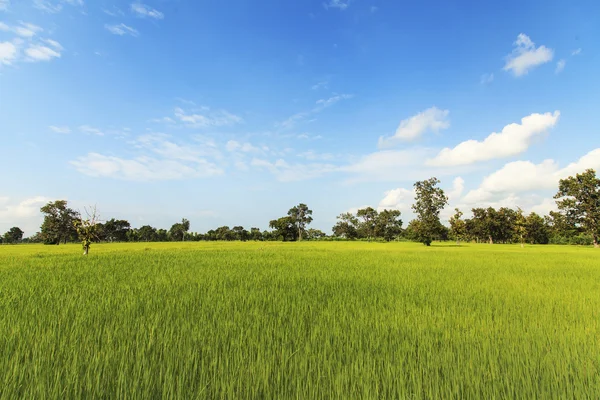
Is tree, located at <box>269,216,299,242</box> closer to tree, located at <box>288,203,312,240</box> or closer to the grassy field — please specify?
tree, located at <box>288,203,312,240</box>

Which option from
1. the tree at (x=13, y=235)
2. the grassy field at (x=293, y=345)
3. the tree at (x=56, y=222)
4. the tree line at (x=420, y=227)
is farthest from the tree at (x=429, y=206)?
the tree at (x=13, y=235)

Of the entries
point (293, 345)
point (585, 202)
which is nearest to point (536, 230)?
point (585, 202)

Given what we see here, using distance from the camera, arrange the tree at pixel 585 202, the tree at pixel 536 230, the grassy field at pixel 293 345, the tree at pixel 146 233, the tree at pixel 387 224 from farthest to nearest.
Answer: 1. the tree at pixel 146 233
2. the tree at pixel 387 224
3. the tree at pixel 536 230
4. the tree at pixel 585 202
5. the grassy field at pixel 293 345

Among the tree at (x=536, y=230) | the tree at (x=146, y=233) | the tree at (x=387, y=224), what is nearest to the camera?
the tree at (x=536, y=230)

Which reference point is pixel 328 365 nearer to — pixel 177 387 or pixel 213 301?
pixel 177 387

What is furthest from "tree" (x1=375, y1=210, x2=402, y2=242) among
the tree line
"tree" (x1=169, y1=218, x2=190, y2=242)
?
"tree" (x1=169, y1=218, x2=190, y2=242)

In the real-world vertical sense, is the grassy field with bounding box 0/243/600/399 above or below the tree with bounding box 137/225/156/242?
Result: below

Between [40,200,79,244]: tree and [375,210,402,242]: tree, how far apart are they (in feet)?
264

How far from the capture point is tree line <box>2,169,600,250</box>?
44375 mm

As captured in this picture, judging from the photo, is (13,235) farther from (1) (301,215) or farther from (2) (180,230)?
(1) (301,215)

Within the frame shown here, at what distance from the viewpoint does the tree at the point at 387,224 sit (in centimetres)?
7753

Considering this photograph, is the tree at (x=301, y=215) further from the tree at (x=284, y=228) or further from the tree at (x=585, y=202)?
the tree at (x=585, y=202)

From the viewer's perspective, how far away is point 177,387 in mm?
2320

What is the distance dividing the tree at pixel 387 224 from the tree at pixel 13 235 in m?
136
